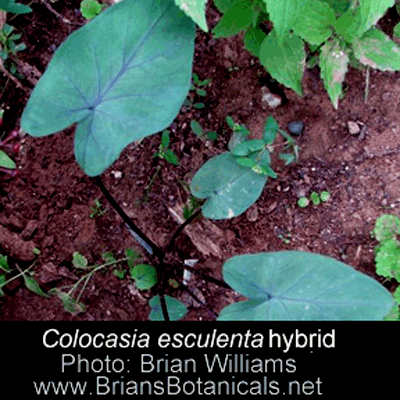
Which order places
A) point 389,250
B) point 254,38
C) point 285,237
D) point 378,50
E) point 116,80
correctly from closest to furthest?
1. point 116,80
2. point 378,50
3. point 254,38
4. point 389,250
5. point 285,237

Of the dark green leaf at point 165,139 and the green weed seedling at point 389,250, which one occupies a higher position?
the dark green leaf at point 165,139

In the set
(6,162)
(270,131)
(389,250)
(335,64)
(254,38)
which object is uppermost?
(6,162)

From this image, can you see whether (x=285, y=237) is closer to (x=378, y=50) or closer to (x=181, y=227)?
(x=181, y=227)

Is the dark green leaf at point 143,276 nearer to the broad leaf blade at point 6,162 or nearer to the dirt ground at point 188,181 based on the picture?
the dirt ground at point 188,181

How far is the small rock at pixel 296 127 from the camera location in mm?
1991

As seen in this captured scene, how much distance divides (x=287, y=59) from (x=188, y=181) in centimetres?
57

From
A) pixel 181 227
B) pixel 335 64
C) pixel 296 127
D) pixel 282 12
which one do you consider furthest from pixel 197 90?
pixel 282 12

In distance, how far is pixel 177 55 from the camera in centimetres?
144

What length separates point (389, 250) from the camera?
6.26 feet

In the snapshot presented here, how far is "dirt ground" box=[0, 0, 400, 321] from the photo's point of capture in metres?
1.98

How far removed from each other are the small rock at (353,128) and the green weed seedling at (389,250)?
262 millimetres

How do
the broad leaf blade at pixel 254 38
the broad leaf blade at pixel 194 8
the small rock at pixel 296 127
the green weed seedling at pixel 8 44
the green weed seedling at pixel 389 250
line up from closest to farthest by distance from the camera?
the broad leaf blade at pixel 194 8 → the broad leaf blade at pixel 254 38 → the green weed seedling at pixel 389 250 → the small rock at pixel 296 127 → the green weed seedling at pixel 8 44

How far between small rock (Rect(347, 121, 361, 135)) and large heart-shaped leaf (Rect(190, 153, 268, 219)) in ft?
1.22

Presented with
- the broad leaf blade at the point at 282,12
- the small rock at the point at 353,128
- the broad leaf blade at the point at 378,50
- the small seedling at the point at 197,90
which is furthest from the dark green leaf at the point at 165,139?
the broad leaf blade at the point at 282,12
